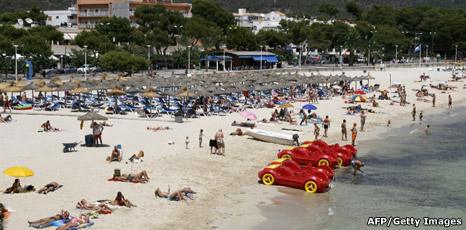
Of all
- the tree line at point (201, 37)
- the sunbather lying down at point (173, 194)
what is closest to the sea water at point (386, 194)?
the sunbather lying down at point (173, 194)

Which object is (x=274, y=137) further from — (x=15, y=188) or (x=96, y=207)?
(x=96, y=207)

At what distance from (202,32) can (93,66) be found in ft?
70.7

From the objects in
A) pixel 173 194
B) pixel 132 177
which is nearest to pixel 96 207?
pixel 173 194

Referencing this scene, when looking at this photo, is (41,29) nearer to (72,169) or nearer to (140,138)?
(140,138)

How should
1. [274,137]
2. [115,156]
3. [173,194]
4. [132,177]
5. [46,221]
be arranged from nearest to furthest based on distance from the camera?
1. [46,221]
2. [173,194]
3. [132,177]
4. [115,156]
5. [274,137]

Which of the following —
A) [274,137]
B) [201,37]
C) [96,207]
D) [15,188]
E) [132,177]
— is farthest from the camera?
[201,37]

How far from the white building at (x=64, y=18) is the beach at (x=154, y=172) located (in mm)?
90148

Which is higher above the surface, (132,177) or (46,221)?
(132,177)

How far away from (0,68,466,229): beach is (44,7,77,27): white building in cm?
9015

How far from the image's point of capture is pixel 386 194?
2203cm

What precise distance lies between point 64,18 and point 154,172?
112 metres

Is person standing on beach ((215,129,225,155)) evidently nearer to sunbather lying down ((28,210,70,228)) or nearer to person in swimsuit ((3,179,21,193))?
person in swimsuit ((3,179,21,193))

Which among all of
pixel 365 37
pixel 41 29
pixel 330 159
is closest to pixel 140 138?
pixel 330 159

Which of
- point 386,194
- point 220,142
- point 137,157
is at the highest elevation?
point 220,142
